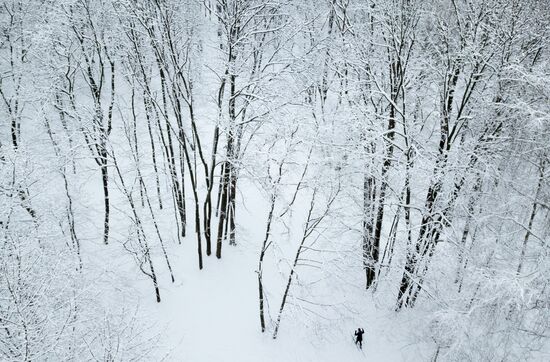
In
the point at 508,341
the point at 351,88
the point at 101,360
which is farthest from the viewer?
the point at 351,88

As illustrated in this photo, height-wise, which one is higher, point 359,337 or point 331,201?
point 331,201

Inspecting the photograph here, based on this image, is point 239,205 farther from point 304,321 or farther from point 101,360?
point 101,360

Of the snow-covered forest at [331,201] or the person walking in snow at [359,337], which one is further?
the person walking in snow at [359,337]

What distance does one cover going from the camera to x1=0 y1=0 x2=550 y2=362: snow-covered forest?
1093cm

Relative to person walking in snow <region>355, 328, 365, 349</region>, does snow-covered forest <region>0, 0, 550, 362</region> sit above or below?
above

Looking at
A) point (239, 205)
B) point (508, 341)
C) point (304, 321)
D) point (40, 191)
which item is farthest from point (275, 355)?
point (40, 191)

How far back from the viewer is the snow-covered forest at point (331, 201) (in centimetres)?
1093

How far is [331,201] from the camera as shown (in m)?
12.4

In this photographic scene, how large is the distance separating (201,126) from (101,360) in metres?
20.7

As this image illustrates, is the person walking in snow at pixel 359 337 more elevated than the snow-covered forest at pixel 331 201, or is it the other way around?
the snow-covered forest at pixel 331 201

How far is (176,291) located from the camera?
15969mm

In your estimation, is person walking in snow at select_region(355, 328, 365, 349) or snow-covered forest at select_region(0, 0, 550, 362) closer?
snow-covered forest at select_region(0, 0, 550, 362)

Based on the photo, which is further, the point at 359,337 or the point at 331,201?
the point at 359,337

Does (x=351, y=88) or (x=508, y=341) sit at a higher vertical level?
(x=351, y=88)
